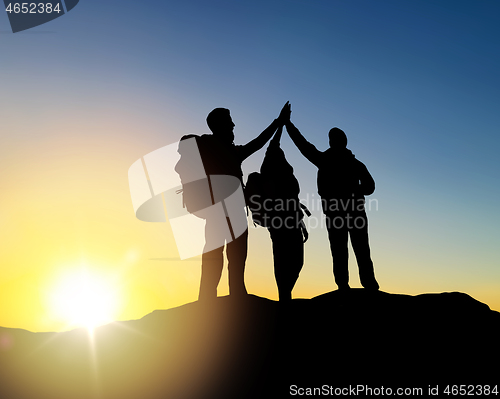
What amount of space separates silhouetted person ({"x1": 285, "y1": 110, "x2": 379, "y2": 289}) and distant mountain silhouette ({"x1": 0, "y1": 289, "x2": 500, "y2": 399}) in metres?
0.55

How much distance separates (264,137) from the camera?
24.3 feet

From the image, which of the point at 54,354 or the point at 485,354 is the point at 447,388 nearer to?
the point at 485,354

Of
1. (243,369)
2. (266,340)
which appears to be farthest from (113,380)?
(266,340)

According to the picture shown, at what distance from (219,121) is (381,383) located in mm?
5139

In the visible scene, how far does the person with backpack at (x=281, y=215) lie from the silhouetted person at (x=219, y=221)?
1.94ft

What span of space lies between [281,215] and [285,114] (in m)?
2.28

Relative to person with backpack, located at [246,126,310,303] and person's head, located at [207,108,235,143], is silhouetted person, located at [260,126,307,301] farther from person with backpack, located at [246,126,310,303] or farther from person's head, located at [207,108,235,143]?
person's head, located at [207,108,235,143]

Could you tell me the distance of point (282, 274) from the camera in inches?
276

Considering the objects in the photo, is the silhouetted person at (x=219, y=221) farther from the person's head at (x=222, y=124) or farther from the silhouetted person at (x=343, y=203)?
the silhouetted person at (x=343, y=203)

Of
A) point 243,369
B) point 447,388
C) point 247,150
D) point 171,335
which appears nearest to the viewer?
point 447,388

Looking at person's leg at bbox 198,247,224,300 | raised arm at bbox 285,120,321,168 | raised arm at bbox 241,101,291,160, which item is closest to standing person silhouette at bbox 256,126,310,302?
raised arm at bbox 241,101,291,160

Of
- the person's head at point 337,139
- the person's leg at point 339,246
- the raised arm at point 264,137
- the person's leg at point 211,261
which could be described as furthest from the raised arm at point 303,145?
the person's leg at point 211,261

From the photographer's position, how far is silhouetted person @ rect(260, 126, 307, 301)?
7035mm

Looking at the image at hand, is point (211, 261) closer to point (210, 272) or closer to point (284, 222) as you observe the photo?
point (210, 272)
